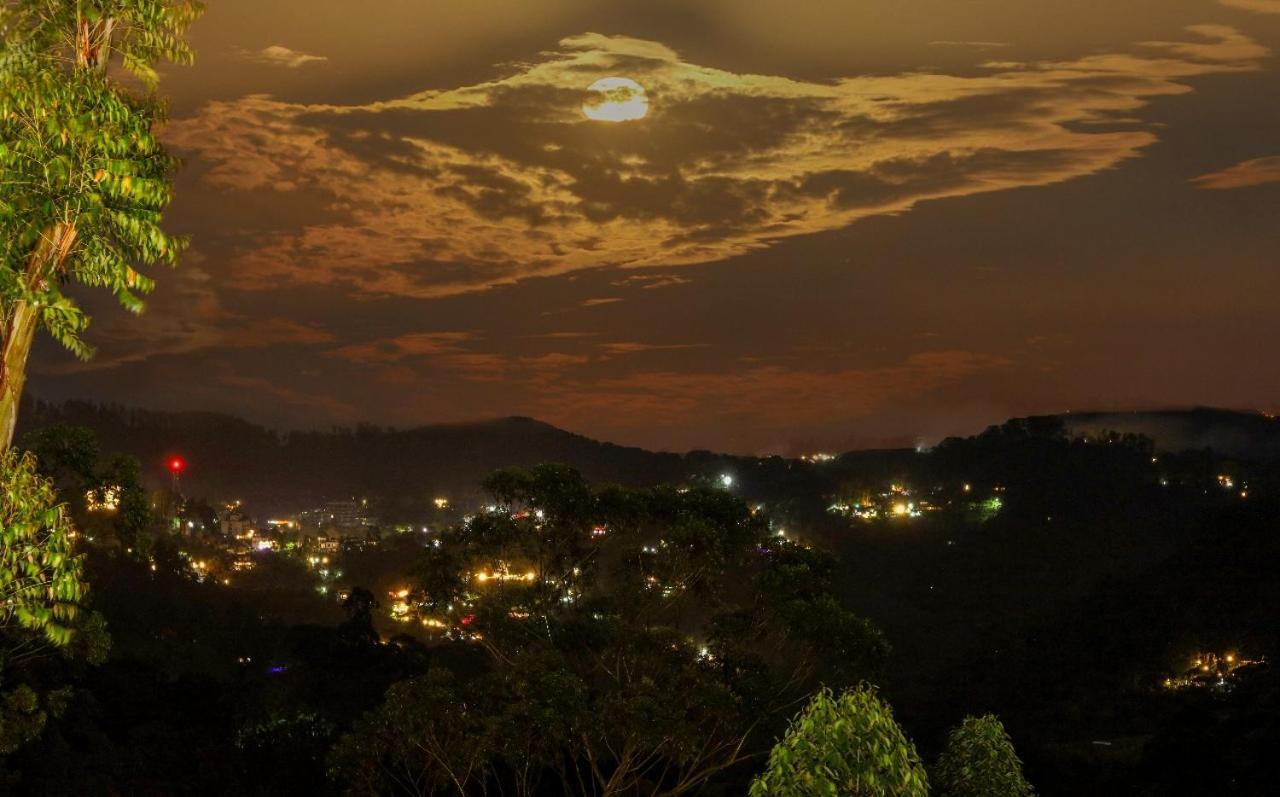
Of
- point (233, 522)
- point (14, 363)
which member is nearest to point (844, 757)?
point (14, 363)

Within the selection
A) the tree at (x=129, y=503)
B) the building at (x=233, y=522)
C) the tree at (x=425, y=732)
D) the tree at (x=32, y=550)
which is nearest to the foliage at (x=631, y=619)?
the tree at (x=425, y=732)

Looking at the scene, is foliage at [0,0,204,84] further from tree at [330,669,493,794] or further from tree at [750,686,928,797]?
tree at [330,669,493,794]

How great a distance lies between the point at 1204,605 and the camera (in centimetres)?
4225

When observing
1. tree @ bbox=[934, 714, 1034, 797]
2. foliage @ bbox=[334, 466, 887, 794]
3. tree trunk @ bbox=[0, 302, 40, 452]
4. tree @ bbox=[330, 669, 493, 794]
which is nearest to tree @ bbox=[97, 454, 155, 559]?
tree @ bbox=[330, 669, 493, 794]

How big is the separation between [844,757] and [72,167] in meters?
6.40

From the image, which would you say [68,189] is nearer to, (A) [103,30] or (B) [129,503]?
(A) [103,30]

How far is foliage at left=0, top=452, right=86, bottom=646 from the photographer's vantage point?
21.9 ft

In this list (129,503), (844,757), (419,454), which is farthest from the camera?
(419,454)

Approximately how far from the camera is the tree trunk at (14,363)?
7355 mm

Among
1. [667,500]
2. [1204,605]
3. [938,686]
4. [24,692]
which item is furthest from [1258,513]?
[24,692]

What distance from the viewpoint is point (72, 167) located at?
280 inches

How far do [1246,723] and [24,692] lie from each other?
22693 mm

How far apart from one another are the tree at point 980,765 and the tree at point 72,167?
10.1 m

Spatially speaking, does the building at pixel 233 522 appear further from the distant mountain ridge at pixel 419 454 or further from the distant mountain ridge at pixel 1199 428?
the distant mountain ridge at pixel 1199 428
